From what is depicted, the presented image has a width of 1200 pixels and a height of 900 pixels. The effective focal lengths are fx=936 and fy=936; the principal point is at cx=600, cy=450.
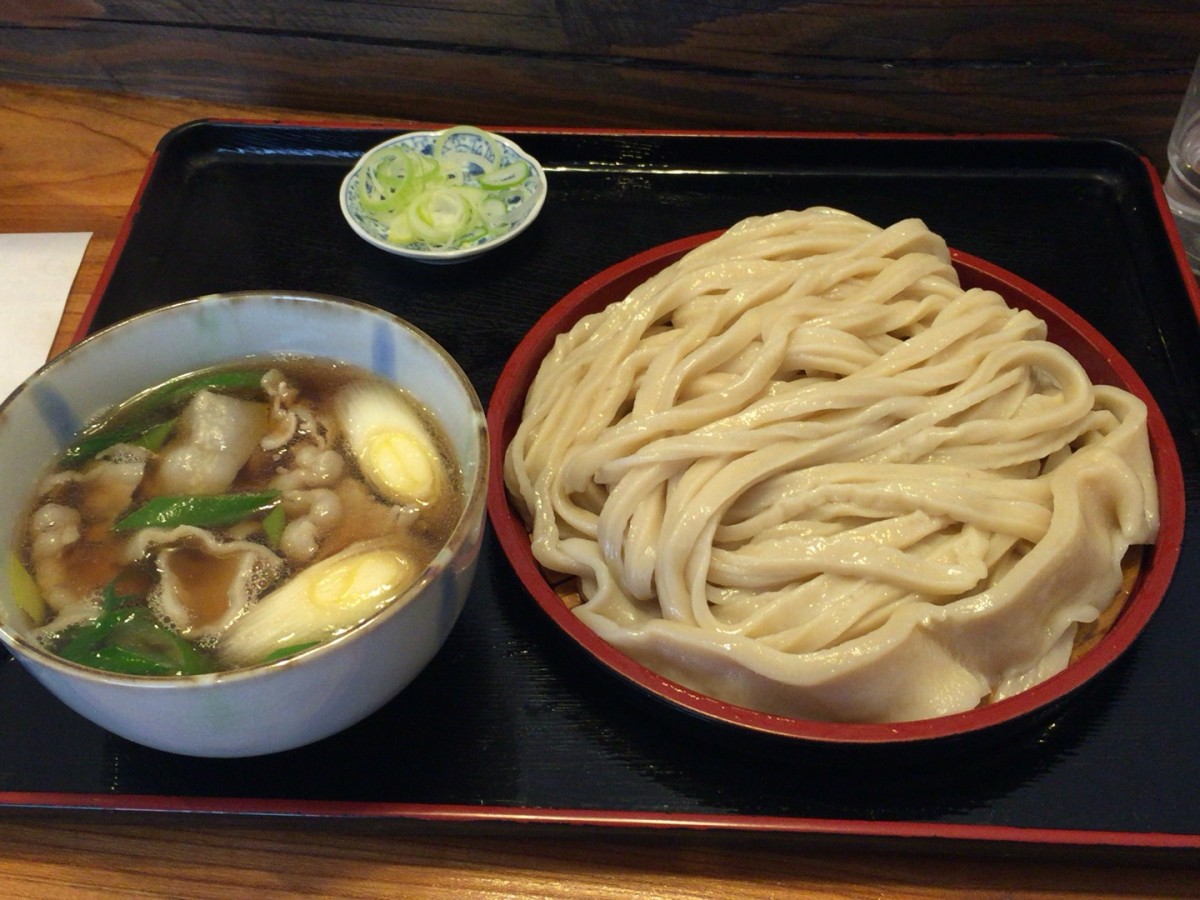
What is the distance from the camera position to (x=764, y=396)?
1.60 m

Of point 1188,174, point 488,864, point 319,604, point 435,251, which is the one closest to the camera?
point 319,604

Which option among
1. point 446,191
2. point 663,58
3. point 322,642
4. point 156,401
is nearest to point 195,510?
point 156,401

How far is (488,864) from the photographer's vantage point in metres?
1.32

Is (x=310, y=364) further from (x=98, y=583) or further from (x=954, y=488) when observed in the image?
(x=954, y=488)

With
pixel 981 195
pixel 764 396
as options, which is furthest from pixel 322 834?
pixel 981 195

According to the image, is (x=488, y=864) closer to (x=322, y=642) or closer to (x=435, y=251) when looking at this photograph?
(x=322, y=642)

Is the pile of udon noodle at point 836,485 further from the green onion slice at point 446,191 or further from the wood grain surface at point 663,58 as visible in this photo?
the wood grain surface at point 663,58

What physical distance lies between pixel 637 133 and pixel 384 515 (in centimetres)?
134

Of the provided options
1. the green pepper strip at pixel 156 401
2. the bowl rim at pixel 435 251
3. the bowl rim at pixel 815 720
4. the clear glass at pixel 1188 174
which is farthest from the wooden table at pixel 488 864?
the clear glass at pixel 1188 174

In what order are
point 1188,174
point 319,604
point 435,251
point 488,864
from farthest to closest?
1. point 1188,174
2. point 435,251
3. point 488,864
4. point 319,604

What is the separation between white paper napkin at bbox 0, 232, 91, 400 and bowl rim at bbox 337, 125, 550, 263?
0.67m

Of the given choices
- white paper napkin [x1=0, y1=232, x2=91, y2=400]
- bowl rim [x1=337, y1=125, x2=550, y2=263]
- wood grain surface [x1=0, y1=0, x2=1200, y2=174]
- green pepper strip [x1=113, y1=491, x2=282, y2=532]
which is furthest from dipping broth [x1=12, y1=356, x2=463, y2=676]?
wood grain surface [x1=0, y1=0, x2=1200, y2=174]

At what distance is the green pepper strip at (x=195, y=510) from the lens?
51.8 inches

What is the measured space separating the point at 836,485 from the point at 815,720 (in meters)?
0.36
